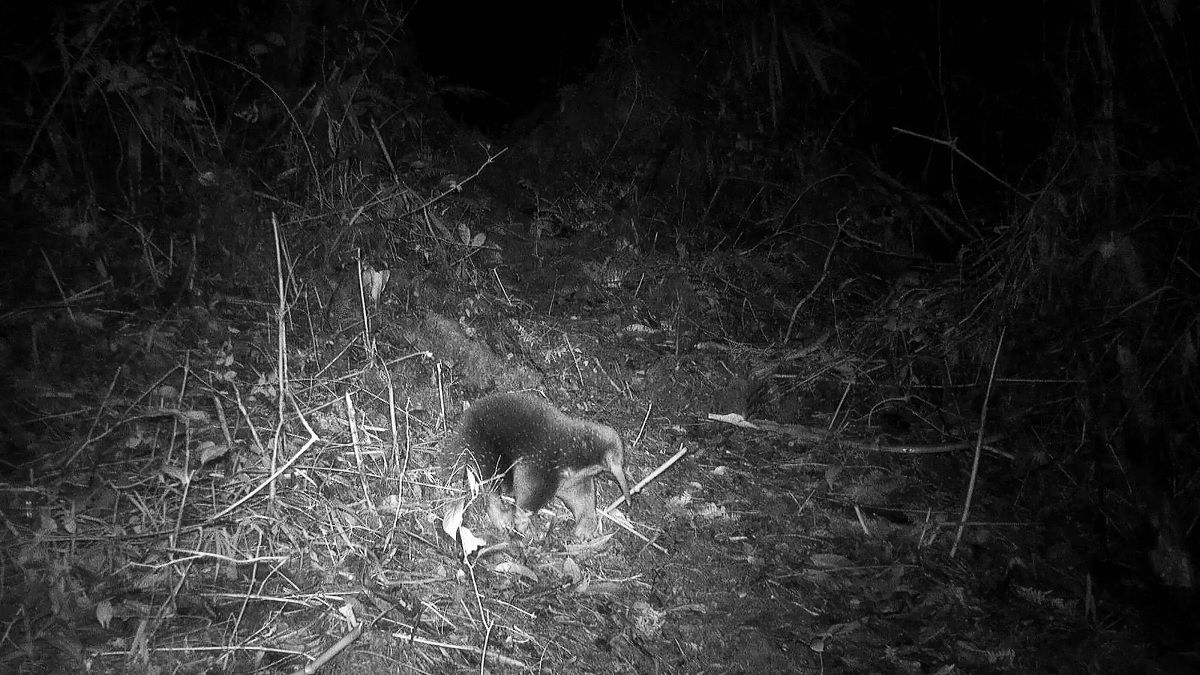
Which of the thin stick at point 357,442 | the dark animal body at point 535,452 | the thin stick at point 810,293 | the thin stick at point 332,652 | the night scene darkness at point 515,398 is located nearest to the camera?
the thin stick at point 332,652

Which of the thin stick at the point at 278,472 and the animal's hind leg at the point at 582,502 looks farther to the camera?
the animal's hind leg at the point at 582,502

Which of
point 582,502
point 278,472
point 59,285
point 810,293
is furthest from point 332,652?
point 810,293

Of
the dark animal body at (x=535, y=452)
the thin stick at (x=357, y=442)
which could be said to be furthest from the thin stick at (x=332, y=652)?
the dark animal body at (x=535, y=452)

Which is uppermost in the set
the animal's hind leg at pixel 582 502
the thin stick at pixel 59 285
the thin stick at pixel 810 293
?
the thin stick at pixel 59 285

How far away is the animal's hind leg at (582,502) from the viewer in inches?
155

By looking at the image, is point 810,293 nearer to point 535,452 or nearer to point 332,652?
point 535,452

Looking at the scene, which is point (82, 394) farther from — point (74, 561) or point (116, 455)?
point (74, 561)

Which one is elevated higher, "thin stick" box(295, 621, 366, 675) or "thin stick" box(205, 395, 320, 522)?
"thin stick" box(205, 395, 320, 522)

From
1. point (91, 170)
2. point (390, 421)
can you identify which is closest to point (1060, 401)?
point (390, 421)

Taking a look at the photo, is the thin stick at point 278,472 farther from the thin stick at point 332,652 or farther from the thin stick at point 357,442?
the thin stick at point 332,652

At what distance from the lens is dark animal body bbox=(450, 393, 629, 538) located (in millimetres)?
3877

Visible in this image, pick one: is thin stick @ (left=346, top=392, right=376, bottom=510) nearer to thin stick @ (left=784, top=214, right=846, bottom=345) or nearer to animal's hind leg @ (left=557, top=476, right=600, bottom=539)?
animal's hind leg @ (left=557, top=476, right=600, bottom=539)

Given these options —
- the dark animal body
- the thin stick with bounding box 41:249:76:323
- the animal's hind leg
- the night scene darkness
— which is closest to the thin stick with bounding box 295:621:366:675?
the night scene darkness

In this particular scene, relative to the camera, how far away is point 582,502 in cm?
400
